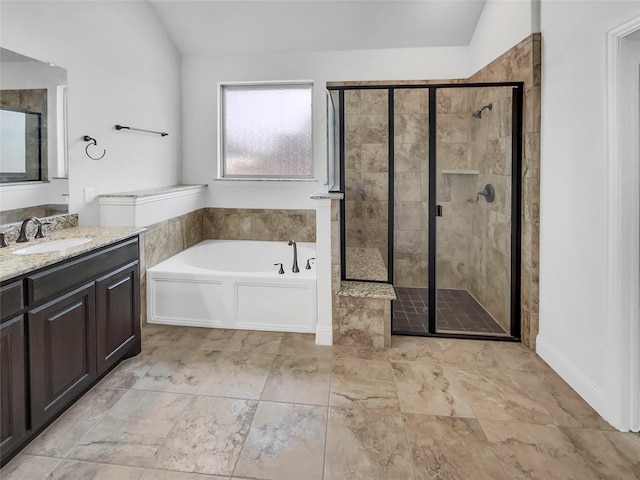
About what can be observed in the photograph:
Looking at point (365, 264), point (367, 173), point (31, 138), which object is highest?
point (31, 138)

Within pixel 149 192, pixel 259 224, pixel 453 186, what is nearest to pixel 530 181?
pixel 453 186

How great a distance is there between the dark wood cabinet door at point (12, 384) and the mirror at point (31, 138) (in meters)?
0.98

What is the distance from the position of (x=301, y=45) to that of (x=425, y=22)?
4.09 ft

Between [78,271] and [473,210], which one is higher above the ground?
[473,210]

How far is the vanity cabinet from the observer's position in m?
1.57

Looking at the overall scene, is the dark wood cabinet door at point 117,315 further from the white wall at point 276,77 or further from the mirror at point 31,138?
the white wall at point 276,77

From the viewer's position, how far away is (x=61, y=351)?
184cm

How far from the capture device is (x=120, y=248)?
233cm

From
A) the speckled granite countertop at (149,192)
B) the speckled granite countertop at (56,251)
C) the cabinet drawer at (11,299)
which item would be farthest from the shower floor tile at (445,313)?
the cabinet drawer at (11,299)

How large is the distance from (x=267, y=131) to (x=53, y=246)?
103 inches

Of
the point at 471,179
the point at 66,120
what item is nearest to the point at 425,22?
the point at 471,179

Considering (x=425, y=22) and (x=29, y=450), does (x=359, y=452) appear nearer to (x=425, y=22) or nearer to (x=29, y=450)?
(x=29, y=450)

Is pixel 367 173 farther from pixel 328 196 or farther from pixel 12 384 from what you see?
pixel 12 384

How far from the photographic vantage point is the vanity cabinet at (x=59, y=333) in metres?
1.57
